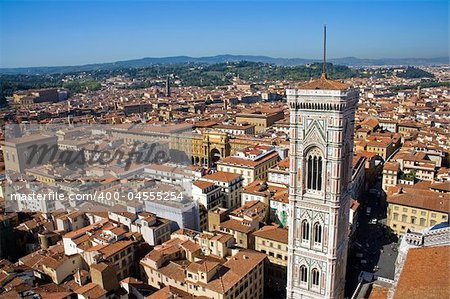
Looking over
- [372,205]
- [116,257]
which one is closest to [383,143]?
[372,205]

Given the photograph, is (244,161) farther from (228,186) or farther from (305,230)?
(305,230)

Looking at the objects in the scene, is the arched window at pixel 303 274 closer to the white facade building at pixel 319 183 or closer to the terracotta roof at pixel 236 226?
the white facade building at pixel 319 183

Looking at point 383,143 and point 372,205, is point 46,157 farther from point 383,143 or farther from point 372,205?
point 383,143

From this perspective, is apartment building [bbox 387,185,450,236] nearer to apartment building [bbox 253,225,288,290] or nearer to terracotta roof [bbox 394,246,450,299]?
apartment building [bbox 253,225,288,290]

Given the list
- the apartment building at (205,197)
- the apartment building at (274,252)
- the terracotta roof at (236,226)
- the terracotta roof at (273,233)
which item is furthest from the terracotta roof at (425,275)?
the apartment building at (205,197)

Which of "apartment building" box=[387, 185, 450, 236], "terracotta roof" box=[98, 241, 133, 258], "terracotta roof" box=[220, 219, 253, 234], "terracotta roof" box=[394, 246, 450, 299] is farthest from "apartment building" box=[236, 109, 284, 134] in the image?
"terracotta roof" box=[394, 246, 450, 299]

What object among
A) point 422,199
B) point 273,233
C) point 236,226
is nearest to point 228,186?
point 236,226
